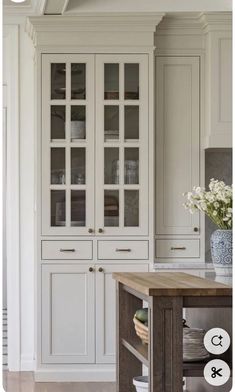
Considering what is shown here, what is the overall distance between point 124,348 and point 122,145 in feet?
7.51

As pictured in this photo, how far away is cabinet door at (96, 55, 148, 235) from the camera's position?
5.49 m

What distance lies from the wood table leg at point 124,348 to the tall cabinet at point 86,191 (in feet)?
6.55

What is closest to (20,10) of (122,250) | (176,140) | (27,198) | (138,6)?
(138,6)

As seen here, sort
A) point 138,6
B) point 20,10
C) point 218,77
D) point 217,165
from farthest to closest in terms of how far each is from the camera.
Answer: point 217,165
point 20,10
point 218,77
point 138,6

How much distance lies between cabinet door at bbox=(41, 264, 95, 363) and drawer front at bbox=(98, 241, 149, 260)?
6.4 inches

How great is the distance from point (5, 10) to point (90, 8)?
691 mm

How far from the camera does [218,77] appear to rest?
5.53 metres

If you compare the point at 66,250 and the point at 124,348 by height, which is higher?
the point at 66,250

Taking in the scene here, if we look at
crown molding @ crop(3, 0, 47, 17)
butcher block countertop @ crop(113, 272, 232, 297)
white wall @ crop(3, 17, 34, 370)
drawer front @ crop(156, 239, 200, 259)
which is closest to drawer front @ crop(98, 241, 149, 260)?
drawer front @ crop(156, 239, 200, 259)

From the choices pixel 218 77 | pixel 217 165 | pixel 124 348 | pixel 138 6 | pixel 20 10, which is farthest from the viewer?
pixel 217 165

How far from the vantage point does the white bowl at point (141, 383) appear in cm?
320
